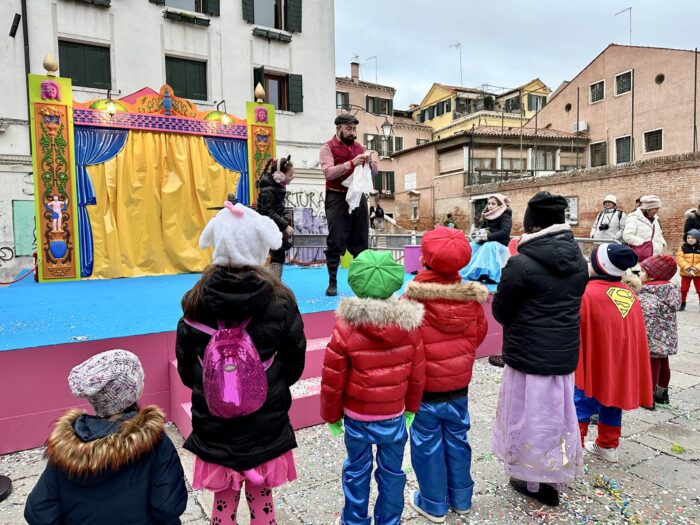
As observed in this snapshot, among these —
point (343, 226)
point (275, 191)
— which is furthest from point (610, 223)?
point (275, 191)

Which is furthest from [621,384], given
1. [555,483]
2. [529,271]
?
[529,271]

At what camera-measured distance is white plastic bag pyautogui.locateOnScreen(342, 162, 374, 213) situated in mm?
4660

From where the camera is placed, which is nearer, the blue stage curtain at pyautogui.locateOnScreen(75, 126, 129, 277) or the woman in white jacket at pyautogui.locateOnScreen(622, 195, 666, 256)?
the woman in white jacket at pyautogui.locateOnScreen(622, 195, 666, 256)

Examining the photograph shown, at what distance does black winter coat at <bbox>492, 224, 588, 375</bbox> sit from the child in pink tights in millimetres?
1205

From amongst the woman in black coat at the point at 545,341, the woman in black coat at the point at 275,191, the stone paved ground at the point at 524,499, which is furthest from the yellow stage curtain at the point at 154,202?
the woman in black coat at the point at 545,341

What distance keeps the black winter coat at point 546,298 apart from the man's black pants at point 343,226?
2.65m

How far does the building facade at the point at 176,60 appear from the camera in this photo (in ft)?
35.2

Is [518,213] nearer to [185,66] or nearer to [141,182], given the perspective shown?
[185,66]

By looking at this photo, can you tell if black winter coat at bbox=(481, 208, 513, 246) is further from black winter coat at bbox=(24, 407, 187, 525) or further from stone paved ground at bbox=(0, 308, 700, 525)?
black winter coat at bbox=(24, 407, 187, 525)

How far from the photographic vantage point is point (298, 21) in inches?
569

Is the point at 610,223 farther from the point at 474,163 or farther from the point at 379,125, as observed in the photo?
the point at 379,125

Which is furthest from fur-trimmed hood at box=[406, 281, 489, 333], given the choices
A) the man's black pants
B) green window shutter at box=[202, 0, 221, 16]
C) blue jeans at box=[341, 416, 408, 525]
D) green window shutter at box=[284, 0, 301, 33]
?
green window shutter at box=[284, 0, 301, 33]

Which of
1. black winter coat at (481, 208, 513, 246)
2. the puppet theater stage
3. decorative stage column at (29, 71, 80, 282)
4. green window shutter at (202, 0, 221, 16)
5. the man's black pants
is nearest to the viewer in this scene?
the puppet theater stage

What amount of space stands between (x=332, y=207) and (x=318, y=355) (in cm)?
172
